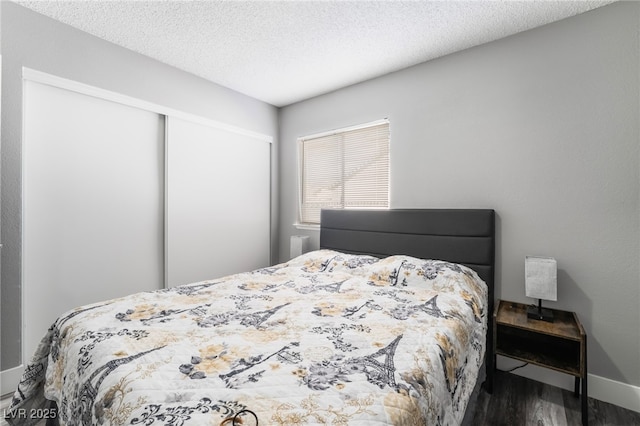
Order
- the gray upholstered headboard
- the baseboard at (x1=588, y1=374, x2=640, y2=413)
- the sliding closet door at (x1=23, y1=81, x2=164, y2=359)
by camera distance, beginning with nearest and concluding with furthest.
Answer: the baseboard at (x1=588, y1=374, x2=640, y2=413), the sliding closet door at (x1=23, y1=81, x2=164, y2=359), the gray upholstered headboard

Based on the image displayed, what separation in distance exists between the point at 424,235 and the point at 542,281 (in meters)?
0.86

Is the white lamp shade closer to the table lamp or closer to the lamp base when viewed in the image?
the table lamp

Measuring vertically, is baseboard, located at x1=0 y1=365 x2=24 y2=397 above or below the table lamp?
below

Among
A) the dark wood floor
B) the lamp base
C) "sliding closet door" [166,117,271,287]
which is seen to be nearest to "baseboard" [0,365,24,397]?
"sliding closet door" [166,117,271,287]

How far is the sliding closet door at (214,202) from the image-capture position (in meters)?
2.76

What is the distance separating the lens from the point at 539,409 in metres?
1.79

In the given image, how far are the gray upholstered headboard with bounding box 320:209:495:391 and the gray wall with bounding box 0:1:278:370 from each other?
7.01 ft

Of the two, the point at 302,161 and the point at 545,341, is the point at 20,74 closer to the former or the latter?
the point at 302,161

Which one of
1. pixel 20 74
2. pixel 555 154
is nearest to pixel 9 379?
pixel 20 74

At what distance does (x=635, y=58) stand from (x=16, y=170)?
4.05 meters

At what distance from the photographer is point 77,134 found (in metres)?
2.19

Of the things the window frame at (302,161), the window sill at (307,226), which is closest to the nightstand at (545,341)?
the window frame at (302,161)

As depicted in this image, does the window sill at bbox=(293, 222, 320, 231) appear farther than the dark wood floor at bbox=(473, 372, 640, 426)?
Yes

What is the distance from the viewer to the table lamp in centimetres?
187
